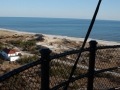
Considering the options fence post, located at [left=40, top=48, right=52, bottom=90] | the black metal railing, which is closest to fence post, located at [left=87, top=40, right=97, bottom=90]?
the black metal railing

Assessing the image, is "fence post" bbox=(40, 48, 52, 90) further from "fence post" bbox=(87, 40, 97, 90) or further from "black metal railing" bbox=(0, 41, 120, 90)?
"fence post" bbox=(87, 40, 97, 90)

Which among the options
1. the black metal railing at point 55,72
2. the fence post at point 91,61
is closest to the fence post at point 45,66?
the black metal railing at point 55,72

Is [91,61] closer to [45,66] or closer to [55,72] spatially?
[45,66]

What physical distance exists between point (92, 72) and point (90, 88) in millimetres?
301

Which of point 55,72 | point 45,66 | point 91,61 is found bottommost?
point 55,72

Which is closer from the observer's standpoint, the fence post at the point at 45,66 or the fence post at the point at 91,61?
the fence post at the point at 45,66

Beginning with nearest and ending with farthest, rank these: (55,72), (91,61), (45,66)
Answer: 1. (45,66)
2. (91,61)
3. (55,72)

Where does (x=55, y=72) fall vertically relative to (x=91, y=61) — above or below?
below

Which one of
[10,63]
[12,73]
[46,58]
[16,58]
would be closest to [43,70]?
[46,58]

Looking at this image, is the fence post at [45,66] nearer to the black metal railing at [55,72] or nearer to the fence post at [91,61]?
the black metal railing at [55,72]

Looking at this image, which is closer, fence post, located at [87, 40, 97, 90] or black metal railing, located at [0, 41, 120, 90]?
black metal railing, located at [0, 41, 120, 90]

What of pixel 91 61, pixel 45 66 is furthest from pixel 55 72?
pixel 45 66

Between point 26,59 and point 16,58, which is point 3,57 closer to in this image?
point 16,58

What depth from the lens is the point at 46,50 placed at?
113 inches
